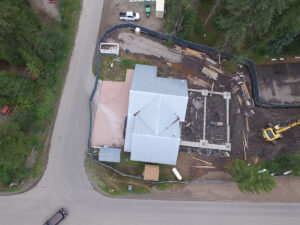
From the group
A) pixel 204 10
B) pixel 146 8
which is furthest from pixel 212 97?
pixel 146 8

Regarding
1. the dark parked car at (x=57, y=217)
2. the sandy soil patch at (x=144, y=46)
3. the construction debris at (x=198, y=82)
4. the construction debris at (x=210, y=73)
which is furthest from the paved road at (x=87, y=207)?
the construction debris at (x=210, y=73)

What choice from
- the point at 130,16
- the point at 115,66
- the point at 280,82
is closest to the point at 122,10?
the point at 130,16

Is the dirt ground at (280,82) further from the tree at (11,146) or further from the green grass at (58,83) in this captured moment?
the tree at (11,146)

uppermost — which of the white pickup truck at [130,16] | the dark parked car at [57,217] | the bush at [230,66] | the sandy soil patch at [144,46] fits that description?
the white pickup truck at [130,16]

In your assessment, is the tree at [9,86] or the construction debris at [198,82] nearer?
the tree at [9,86]

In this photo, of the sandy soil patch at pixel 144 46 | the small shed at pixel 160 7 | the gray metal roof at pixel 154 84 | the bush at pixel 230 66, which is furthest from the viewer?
the small shed at pixel 160 7

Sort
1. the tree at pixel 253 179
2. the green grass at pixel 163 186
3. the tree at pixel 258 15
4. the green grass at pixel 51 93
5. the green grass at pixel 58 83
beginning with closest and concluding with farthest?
1. the tree at pixel 258 15
2. the tree at pixel 253 179
3. the green grass at pixel 163 186
4. the green grass at pixel 51 93
5. the green grass at pixel 58 83

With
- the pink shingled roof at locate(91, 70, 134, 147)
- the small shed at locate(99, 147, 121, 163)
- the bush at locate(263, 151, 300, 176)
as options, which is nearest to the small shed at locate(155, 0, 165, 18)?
the pink shingled roof at locate(91, 70, 134, 147)

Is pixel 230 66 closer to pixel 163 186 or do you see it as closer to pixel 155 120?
pixel 155 120
